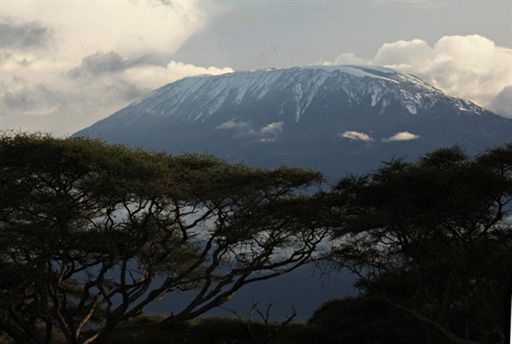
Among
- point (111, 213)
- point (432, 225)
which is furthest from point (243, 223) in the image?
point (432, 225)

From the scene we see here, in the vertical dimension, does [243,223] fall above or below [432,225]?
above

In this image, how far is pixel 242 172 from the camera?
2508cm

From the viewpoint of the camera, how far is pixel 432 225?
22953 mm

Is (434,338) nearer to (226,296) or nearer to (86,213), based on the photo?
(226,296)

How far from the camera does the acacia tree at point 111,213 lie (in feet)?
74.9

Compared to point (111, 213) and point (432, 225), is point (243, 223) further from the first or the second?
point (432, 225)

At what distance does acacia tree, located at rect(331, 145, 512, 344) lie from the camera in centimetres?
2014

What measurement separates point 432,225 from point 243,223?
264 inches

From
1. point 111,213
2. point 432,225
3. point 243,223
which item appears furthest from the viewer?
point 243,223

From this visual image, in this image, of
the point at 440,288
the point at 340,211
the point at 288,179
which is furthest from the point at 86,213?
the point at 440,288

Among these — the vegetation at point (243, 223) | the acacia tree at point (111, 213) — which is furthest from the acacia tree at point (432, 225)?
the acacia tree at point (111, 213)

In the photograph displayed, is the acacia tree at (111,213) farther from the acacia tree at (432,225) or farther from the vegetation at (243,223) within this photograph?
the acacia tree at (432,225)

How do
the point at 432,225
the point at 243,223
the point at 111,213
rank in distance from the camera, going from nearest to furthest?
the point at 432,225 → the point at 111,213 → the point at 243,223

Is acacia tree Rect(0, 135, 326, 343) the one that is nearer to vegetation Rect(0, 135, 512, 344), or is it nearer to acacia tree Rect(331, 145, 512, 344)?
vegetation Rect(0, 135, 512, 344)
